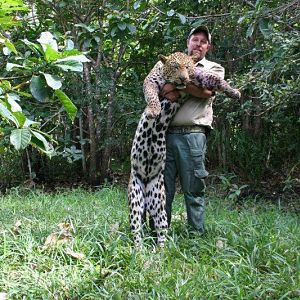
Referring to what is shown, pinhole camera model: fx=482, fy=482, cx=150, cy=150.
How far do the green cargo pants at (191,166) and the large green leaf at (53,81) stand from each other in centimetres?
217

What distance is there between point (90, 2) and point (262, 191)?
3.95 metres

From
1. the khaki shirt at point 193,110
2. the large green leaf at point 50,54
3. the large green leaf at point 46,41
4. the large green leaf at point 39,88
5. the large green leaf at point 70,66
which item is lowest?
the khaki shirt at point 193,110

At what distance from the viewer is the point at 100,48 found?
7473mm

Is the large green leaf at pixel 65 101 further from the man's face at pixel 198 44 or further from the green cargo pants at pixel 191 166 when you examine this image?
the man's face at pixel 198 44

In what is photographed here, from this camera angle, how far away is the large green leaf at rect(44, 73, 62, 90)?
6.11ft

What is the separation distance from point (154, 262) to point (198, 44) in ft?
5.88

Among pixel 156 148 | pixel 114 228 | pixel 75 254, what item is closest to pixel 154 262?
pixel 75 254

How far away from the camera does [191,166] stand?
3.97m

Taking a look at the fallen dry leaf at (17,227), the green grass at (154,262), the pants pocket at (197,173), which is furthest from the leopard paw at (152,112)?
the fallen dry leaf at (17,227)

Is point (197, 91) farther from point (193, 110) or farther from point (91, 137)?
point (91, 137)

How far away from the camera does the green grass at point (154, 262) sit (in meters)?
3.10

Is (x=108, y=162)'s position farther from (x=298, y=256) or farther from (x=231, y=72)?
(x=298, y=256)

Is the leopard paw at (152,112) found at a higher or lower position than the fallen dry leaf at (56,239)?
higher

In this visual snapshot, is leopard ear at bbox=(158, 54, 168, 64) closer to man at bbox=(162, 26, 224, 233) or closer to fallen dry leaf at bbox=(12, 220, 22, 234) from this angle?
man at bbox=(162, 26, 224, 233)
